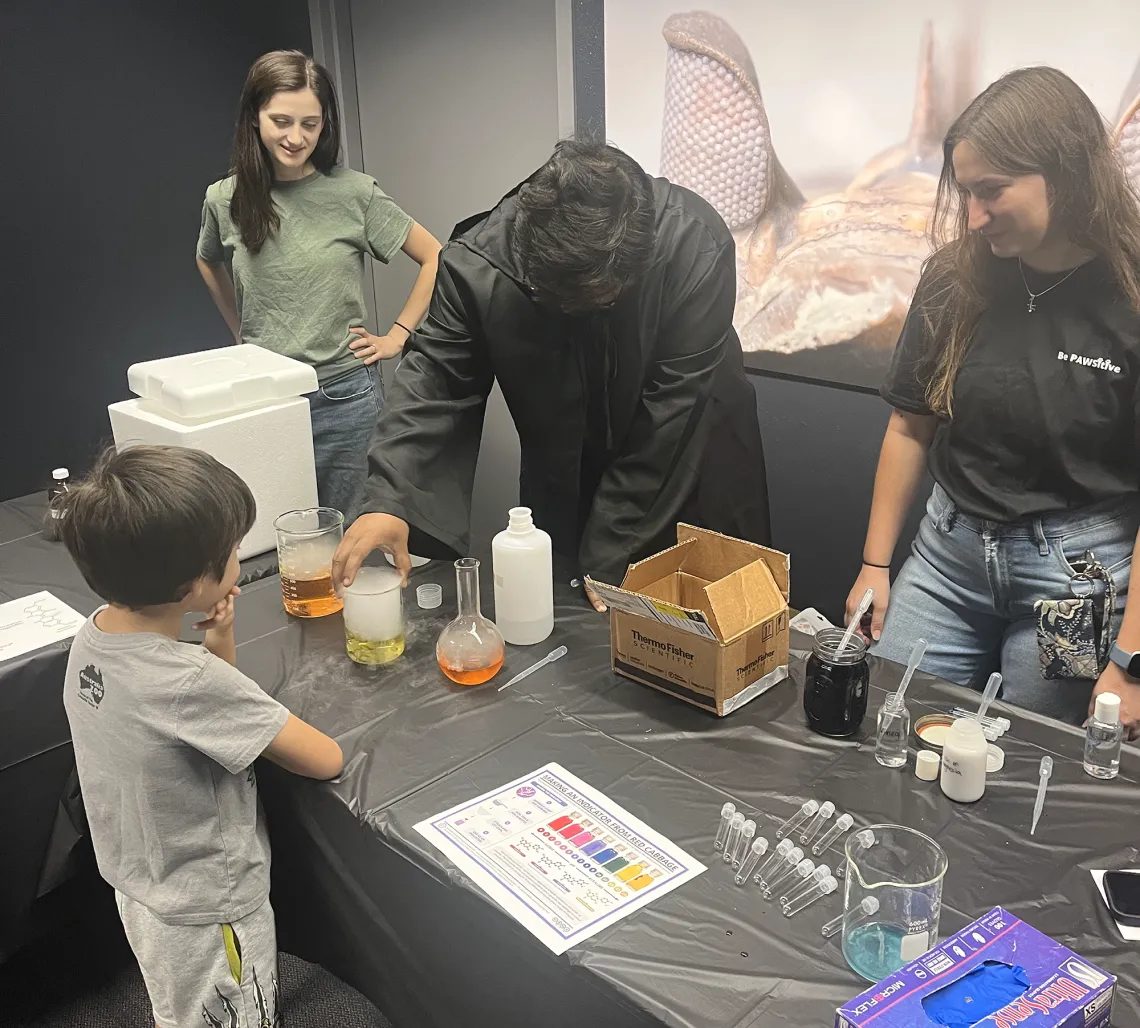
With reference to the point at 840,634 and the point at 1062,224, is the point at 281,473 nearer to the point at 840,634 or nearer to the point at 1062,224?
the point at 840,634

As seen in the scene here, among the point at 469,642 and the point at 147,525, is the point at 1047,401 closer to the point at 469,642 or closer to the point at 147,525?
the point at 469,642

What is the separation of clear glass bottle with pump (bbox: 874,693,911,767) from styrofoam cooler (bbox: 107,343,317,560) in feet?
4.28

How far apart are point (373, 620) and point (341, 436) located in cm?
128

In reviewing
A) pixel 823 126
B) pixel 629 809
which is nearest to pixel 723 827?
pixel 629 809

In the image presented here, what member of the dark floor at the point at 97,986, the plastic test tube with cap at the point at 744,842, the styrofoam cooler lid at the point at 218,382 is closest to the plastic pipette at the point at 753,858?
the plastic test tube with cap at the point at 744,842

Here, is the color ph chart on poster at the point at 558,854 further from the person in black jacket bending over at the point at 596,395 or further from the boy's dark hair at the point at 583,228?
the boy's dark hair at the point at 583,228

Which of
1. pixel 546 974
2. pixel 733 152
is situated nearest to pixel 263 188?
pixel 733 152

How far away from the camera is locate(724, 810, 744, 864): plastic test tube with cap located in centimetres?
115

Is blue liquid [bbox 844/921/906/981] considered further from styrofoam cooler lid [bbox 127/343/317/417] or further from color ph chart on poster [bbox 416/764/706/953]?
styrofoam cooler lid [bbox 127/343/317/417]

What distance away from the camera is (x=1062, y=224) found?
60.1 inches

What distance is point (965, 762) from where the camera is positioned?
1.20m

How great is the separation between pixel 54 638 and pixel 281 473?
54 cm

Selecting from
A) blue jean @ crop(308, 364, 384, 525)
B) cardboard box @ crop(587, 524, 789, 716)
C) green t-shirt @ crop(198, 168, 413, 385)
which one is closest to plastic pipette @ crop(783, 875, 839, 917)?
cardboard box @ crop(587, 524, 789, 716)

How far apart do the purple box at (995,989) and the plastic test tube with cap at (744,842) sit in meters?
0.26
